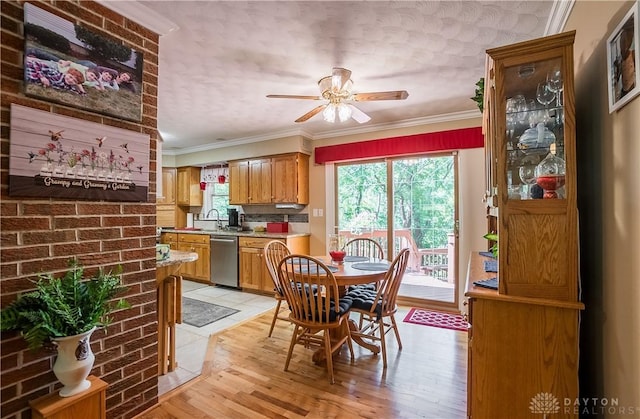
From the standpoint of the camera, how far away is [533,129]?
1.46 metres

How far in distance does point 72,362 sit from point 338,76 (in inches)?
95.0

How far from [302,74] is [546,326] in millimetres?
2404

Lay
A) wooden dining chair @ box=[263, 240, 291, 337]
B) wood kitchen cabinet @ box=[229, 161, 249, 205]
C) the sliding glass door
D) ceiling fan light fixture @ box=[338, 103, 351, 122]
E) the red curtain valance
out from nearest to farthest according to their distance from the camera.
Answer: ceiling fan light fixture @ box=[338, 103, 351, 122]
wooden dining chair @ box=[263, 240, 291, 337]
the red curtain valance
the sliding glass door
wood kitchen cabinet @ box=[229, 161, 249, 205]

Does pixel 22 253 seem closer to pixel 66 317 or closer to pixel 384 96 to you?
pixel 66 317

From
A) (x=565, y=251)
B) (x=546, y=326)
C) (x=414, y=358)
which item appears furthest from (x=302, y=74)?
(x=414, y=358)

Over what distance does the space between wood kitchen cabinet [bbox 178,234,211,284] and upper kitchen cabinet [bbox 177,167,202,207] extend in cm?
85

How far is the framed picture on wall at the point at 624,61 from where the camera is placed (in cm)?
94

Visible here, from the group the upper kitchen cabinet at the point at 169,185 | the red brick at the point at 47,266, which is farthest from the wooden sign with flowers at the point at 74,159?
the upper kitchen cabinet at the point at 169,185

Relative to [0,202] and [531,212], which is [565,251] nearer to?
[531,212]

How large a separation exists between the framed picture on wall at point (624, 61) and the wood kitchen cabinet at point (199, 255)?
493 centimetres

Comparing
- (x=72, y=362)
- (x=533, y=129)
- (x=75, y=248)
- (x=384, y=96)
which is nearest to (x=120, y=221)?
(x=75, y=248)

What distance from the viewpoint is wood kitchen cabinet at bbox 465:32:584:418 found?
4.19 feet

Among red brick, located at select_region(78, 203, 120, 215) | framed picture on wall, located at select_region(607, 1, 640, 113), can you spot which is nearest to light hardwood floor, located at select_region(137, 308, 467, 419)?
red brick, located at select_region(78, 203, 120, 215)

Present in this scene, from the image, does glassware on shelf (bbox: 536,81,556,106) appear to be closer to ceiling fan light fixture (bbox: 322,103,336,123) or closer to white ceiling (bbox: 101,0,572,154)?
white ceiling (bbox: 101,0,572,154)
